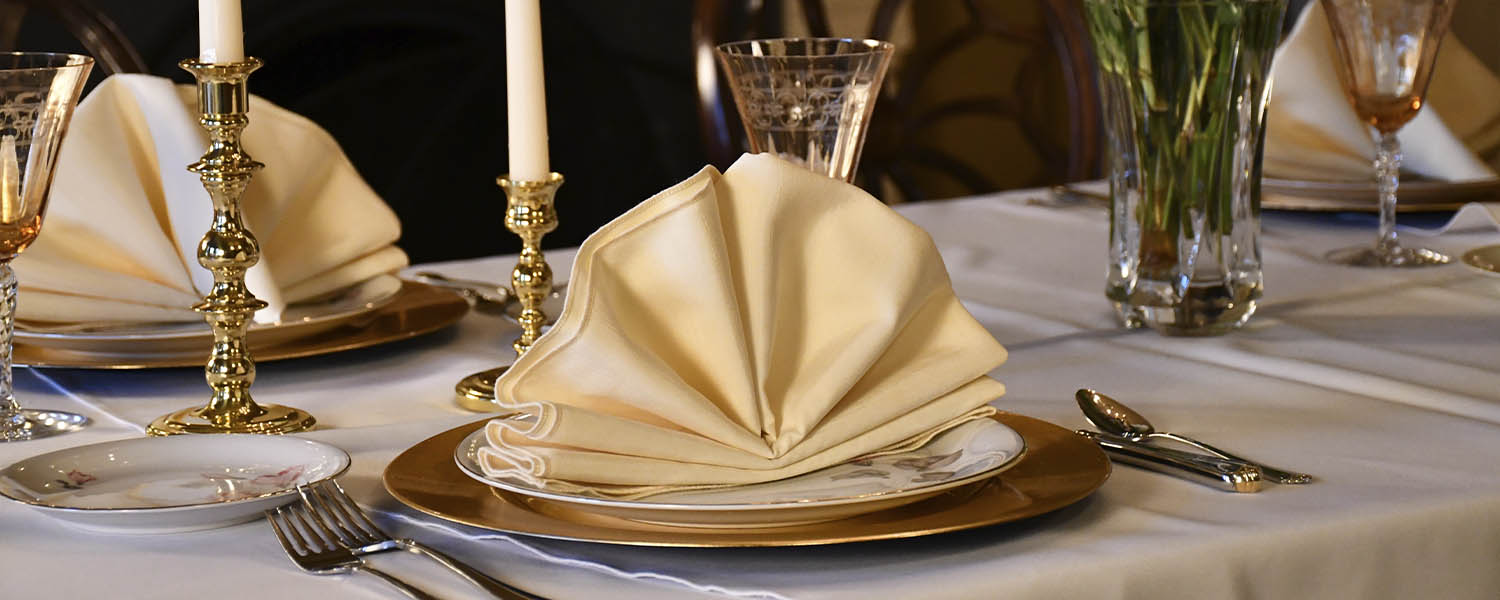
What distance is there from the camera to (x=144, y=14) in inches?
98.0

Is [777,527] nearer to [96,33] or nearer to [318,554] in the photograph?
[318,554]

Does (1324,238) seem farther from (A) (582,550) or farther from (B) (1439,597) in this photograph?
(A) (582,550)

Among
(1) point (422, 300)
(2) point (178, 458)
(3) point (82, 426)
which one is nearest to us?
(2) point (178, 458)

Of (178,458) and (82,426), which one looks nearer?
(178,458)

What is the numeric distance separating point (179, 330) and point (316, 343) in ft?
0.28

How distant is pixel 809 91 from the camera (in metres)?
0.88

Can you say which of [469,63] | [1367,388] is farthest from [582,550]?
[469,63]

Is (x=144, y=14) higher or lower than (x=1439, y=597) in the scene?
higher

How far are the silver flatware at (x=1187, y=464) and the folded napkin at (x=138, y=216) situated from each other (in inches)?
20.4

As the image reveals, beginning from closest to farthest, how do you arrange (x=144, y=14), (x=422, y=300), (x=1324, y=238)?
(x=422, y=300)
(x=1324, y=238)
(x=144, y=14)

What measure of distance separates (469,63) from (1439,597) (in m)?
2.35

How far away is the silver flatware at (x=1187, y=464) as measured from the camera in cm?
67

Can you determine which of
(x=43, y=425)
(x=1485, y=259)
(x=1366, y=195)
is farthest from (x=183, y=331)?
(x=1366, y=195)

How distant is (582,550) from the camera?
60cm
